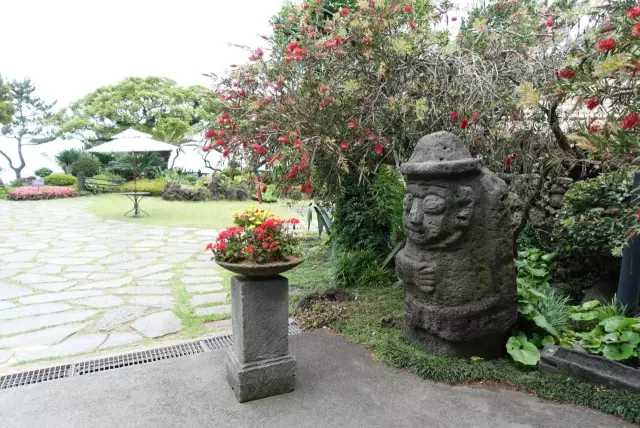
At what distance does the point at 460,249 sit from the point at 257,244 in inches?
55.1

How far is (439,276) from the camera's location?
2957 mm

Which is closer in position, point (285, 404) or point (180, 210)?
point (285, 404)

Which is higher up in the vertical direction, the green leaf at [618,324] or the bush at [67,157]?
the bush at [67,157]

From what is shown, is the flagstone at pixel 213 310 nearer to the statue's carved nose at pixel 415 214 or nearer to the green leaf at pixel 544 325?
the statue's carved nose at pixel 415 214

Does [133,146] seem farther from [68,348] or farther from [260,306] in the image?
[260,306]

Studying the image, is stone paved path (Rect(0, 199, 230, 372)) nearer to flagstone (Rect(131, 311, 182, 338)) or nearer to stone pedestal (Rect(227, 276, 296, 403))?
flagstone (Rect(131, 311, 182, 338))

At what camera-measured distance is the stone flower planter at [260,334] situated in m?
2.62

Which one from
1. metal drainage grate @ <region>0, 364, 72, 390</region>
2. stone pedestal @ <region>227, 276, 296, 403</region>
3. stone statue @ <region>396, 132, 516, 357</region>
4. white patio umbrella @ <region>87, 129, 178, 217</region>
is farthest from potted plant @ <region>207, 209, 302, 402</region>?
white patio umbrella @ <region>87, 129, 178, 217</region>

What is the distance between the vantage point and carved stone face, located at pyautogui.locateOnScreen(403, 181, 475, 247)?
2.88 metres

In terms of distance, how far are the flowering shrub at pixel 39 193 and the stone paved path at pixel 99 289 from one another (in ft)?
19.4

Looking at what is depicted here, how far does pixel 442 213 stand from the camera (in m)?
2.88

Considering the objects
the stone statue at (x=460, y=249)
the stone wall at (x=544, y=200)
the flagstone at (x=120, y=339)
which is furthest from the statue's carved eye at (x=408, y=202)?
the flagstone at (x=120, y=339)

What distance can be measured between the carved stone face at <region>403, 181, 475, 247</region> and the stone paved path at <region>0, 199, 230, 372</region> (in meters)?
2.22

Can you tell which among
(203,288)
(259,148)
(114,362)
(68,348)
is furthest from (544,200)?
(68,348)
